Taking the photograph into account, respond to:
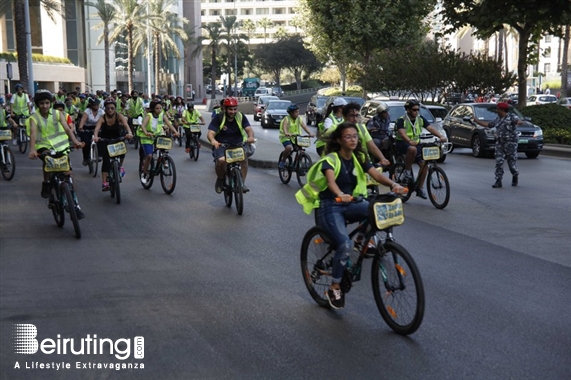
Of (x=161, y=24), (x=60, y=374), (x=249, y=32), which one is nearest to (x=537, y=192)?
(x=60, y=374)

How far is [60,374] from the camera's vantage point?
5.12 metres

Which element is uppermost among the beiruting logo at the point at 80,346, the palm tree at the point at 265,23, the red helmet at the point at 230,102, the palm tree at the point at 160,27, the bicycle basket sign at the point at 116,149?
the palm tree at the point at 265,23

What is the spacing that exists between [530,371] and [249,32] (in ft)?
464

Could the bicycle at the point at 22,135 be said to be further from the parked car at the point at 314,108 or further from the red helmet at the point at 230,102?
the parked car at the point at 314,108

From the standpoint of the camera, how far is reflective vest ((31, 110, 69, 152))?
1073 centimetres

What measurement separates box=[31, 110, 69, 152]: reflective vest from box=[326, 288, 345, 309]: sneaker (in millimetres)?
5810

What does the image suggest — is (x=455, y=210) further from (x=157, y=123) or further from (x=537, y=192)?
(x=157, y=123)

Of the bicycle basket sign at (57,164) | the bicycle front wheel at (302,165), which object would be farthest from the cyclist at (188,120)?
the bicycle basket sign at (57,164)

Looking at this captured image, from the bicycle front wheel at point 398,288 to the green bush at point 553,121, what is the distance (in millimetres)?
22115

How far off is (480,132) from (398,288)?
18878 millimetres

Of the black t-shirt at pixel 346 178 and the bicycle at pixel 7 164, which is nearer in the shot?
the black t-shirt at pixel 346 178

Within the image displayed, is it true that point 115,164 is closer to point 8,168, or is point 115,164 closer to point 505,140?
point 8,168

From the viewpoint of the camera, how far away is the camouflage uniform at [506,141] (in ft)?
50.3

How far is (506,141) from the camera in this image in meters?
15.4
